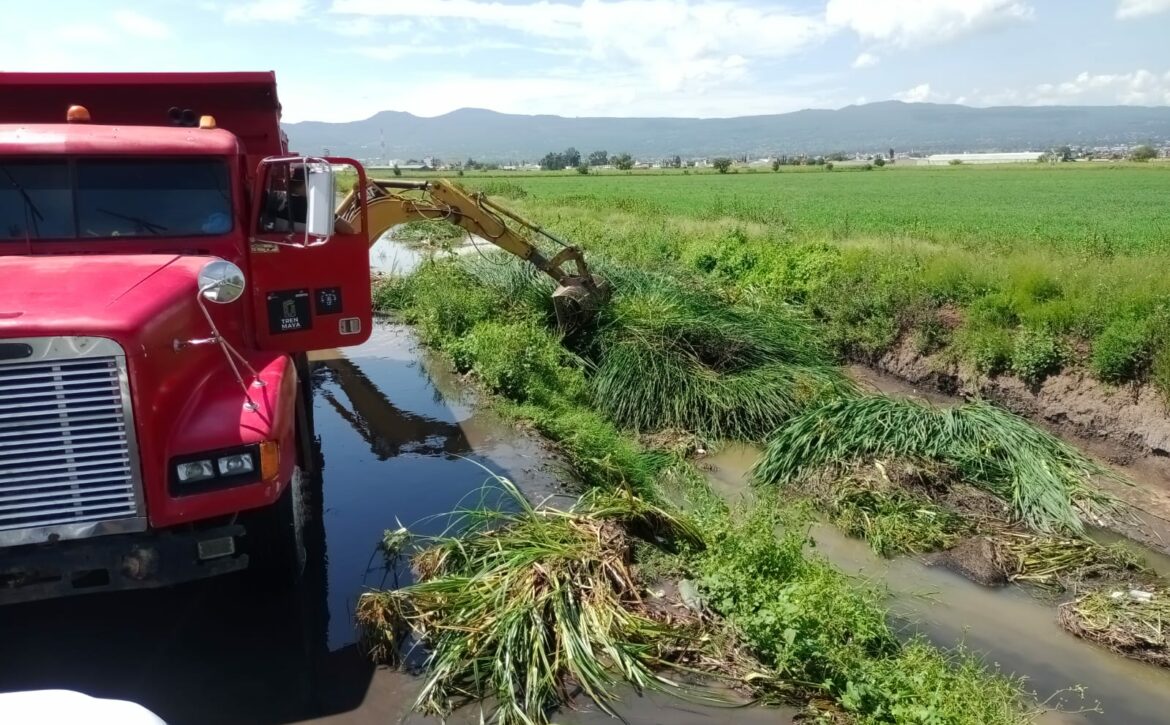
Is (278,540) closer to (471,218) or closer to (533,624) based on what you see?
(533,624)

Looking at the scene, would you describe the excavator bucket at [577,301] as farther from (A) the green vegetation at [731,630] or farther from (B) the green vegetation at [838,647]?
(B) the green vegetation at [838,647]

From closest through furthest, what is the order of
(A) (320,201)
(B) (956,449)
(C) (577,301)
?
(A) (320,201)
(B) (956,449)
(C) (577,301)

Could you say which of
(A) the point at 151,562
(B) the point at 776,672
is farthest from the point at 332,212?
(B) the point at 776,672

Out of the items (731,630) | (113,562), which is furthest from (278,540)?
(731,630)

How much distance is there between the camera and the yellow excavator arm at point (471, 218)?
Result: 9055mm

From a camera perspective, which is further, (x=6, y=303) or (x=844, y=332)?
(x=844, y=332)

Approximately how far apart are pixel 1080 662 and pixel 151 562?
5537 mm

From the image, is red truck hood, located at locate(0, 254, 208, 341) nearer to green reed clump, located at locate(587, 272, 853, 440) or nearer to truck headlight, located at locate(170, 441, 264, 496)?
truck headlight, located at locate(170, 441, 264, 496)

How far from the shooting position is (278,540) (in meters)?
4.69

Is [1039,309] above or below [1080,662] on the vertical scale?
above

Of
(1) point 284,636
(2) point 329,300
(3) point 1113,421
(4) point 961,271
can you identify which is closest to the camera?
(1) point 284,636

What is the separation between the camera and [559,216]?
2531 cm

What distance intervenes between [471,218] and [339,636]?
5798 mm

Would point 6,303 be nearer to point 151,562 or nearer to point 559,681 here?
point 151,562
